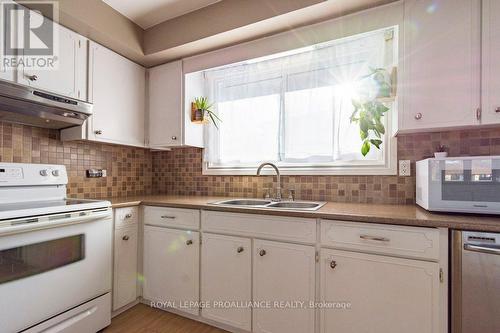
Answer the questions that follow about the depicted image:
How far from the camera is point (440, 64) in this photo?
145 cm

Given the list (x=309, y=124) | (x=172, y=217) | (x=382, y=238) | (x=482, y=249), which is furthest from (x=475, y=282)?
(x=172, y=217)

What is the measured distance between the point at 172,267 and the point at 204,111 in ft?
4.54

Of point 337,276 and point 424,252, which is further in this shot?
point 337,276

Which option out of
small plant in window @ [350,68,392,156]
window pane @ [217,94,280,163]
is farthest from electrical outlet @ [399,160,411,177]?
window pane @ [217,94,280,163]

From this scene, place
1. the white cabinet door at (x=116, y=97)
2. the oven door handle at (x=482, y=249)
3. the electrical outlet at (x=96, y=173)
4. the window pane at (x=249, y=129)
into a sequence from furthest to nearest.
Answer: the window pane at (x=249, y=129)
the electrical outlet at (x=96, y=173)
the white cabinet door at (x=116, y=97)
the oven door handle at (x=482, y=249)

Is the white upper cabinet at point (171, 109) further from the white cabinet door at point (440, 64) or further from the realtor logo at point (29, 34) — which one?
the white cabinet door at point (440, 64)

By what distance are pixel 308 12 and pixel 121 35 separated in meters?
1.48

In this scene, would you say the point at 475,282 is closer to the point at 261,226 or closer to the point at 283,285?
the point at 283,285

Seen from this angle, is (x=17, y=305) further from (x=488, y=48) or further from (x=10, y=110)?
(x=488, y=48)

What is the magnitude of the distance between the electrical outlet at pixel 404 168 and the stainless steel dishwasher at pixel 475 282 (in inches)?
26.5

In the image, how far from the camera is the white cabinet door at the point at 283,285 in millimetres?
Result: 1494

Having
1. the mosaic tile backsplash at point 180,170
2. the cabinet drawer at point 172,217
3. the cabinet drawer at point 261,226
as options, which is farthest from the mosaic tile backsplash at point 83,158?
the cabinet drawer at point 261,226

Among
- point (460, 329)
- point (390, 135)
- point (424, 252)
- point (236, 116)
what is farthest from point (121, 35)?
point (460, 329)

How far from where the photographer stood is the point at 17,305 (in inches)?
51.6
